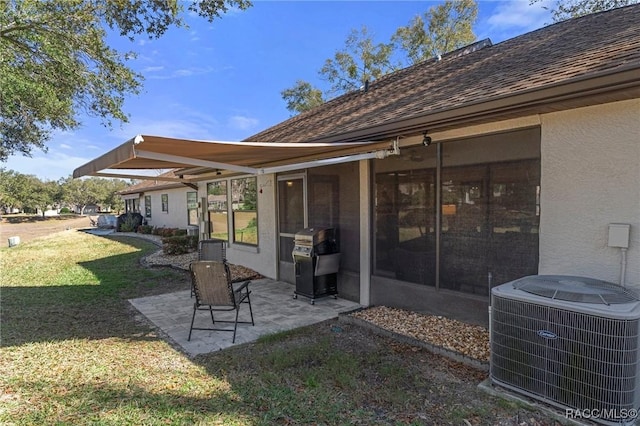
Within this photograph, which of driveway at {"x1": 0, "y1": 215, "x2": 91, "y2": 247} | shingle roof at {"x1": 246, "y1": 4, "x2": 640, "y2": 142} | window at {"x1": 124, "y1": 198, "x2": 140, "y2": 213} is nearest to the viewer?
shingle roof at {"x1": 246, "y1": 4, "x2": 640, "y2": 142}

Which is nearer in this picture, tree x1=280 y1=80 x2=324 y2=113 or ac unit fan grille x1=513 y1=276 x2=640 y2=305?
ac unit fan grille x1=513 y1=276 x2=640 y2=305

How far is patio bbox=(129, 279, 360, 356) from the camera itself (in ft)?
16.2

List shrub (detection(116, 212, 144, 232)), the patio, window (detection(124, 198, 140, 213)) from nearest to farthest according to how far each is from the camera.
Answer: the patio < shrub (detection(116, 212, 144, 232)) < window (detection(124, 198, 140, 213))

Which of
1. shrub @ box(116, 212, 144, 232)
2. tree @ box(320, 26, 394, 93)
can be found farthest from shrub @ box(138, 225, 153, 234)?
tree @ box(320, 26, 394, 93)

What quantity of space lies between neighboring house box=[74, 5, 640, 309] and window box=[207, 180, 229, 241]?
3.65 m

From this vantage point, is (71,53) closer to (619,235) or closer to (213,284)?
(213,284)

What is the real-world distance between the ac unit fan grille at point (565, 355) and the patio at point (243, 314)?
300 cm

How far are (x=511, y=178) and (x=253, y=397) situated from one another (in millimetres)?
3911

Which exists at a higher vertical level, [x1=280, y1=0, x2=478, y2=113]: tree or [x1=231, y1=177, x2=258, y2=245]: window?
[x1=280, y1=0, x2=478, y2=113]: tree

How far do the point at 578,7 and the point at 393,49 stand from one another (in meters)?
10.5

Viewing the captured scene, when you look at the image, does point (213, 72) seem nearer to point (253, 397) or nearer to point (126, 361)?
point (126, 361)

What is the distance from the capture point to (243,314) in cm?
607

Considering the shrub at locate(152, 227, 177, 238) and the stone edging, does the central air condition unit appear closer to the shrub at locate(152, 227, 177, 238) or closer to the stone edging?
the stone edging

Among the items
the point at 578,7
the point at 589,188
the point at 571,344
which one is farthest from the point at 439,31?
the point at 571,344
